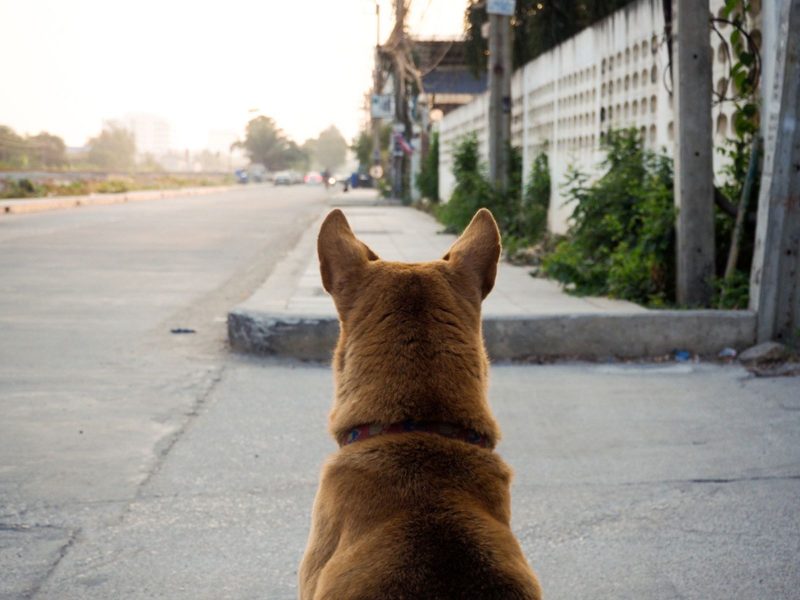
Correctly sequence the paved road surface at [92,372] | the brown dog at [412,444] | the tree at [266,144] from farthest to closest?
the tree at [266,144] < the paved road surface at [92,372] < the brown dog at [412,444]

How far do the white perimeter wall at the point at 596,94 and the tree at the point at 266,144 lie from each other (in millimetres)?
168296

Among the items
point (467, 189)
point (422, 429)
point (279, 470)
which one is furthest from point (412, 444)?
point (467, 189)

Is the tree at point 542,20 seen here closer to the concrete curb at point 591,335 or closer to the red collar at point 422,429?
the concrete curb at point 591,335

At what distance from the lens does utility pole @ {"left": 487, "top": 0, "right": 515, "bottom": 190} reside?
1577 centimetres

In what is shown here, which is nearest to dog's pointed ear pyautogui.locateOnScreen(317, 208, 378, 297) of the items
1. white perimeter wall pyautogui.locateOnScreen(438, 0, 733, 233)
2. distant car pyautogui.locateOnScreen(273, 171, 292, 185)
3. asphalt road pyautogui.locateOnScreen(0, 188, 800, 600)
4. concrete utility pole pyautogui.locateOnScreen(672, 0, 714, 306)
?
asphalt road pyautogui.locateOnScreen(0, 188, 800, 600)

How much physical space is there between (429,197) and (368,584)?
2959 cm

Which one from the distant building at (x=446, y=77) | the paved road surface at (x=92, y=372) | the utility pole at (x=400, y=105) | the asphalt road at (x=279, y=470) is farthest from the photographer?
the distant building at (x=446, y=77)

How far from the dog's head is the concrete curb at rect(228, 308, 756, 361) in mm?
4497

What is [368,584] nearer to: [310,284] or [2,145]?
[310,284]

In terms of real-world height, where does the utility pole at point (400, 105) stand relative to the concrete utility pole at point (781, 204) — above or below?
above

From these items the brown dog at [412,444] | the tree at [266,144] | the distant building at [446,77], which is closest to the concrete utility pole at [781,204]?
the brown dog at [412,444]

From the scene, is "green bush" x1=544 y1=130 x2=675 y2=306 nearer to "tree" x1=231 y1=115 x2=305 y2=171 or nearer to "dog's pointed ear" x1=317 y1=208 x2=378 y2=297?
"dog's pointed ear" x1=317 y1=208 x2=378 y2=297

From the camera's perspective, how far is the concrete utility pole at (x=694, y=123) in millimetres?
7664

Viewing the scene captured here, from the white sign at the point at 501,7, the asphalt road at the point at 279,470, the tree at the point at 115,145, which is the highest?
the tree at the point at 115,145
